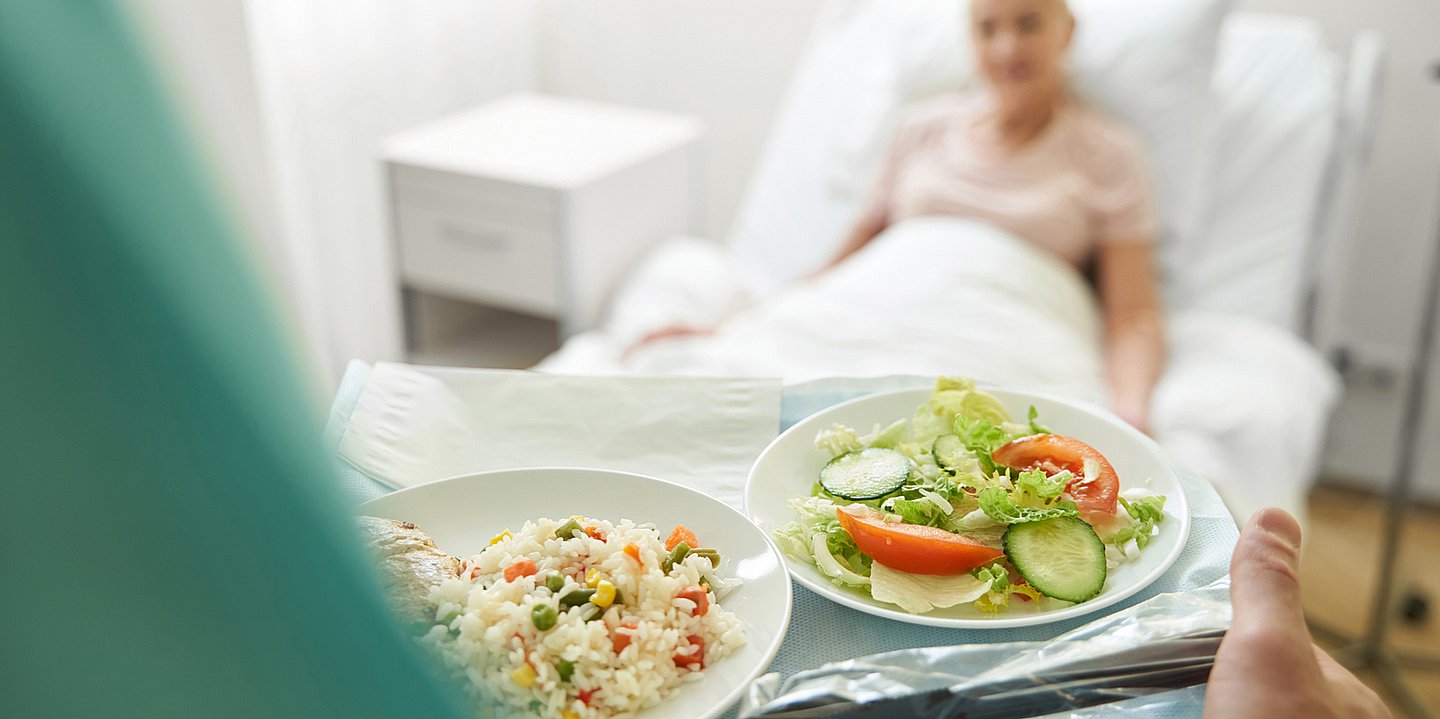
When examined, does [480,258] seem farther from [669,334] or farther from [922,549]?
[922,549]

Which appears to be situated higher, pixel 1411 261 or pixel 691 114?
pixel 691 114

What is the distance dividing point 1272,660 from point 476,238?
1.91 metres

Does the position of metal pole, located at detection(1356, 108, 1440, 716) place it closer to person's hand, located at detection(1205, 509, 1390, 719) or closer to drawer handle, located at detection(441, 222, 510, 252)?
person's hand, located at detection(1205, 509, 1390, 719)

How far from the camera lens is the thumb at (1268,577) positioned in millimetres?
542

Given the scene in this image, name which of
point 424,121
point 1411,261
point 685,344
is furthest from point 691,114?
point 1411,261

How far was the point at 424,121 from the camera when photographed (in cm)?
259

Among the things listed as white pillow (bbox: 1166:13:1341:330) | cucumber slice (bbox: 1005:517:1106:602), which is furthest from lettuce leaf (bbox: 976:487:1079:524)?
→ white pillow (bbox: 1166:13:1341:330)

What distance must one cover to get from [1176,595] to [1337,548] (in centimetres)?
182

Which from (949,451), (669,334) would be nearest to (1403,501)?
(669,334)

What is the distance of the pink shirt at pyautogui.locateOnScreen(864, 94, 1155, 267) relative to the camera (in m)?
1.83

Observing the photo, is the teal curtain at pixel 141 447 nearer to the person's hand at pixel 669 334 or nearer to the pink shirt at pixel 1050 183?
the person's hand at pixel 669 334

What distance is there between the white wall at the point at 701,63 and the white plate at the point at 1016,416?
1875 mm

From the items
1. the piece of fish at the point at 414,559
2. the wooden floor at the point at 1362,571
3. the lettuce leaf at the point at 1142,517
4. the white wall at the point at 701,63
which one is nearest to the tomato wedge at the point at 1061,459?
the lettuce leaf at the point at 1142,517

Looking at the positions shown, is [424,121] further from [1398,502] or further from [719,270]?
[1398,502]
